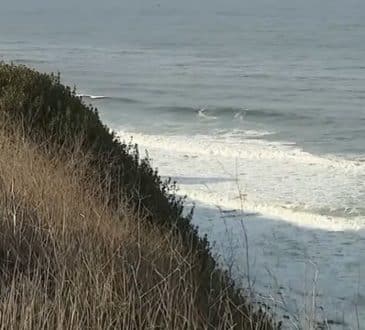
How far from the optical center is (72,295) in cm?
412

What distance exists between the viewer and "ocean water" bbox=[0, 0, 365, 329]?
378 inches

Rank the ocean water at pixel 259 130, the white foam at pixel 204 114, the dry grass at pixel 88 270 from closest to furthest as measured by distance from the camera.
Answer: the dry grass at pixel 88 270 < the ocean water at pixel 259 130 < the white foam at pixel 204 114

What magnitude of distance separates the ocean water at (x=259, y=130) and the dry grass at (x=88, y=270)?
0.69 metres

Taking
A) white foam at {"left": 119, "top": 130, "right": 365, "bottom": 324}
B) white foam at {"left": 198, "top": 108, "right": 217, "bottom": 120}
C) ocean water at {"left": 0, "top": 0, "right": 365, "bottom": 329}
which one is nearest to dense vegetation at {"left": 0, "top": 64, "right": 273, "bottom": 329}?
ocean water at {"left": 0, "top": 0, "right": 365, "bottom": 329}

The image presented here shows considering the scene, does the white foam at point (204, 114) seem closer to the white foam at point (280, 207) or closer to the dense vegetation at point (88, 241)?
the white foam at point (280, 207)

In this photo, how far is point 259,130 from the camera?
22719 mm

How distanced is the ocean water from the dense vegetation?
0.70 meters

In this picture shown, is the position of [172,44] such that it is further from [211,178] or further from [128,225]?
[128,225]

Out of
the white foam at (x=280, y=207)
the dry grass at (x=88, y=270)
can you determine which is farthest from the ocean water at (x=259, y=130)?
the dry grass at (x=88, y=270)

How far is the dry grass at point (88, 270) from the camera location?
3.95m

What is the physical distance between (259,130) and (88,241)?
58.8 feet

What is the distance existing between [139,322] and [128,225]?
2030 mm

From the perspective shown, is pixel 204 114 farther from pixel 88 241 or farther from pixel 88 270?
pixel 88 270

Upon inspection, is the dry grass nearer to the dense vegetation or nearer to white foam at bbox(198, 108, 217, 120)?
the dense vegetation
